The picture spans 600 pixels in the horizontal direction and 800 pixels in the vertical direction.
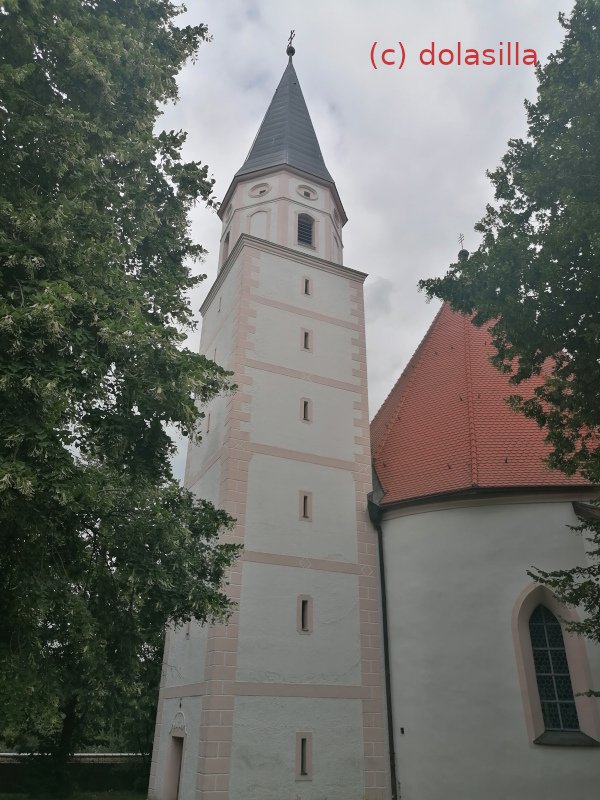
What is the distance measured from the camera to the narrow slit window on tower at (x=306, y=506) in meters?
13.6

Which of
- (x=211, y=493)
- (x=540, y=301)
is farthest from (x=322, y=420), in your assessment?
(x=540, y=301)

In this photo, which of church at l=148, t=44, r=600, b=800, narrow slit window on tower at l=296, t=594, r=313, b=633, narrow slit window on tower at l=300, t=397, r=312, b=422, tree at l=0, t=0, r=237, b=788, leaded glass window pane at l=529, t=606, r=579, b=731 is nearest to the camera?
tree at l=0, t=0, r=237, b=788

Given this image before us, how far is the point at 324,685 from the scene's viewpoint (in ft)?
39.8

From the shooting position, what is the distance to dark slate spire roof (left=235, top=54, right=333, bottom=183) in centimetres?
Result: 1959

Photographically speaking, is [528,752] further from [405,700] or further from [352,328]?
[352,328]

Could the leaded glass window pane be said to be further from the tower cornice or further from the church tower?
the tower cornice

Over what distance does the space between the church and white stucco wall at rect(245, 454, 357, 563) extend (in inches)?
1.5

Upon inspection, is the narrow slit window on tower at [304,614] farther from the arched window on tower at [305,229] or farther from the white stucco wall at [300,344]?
the arched window on tower at [305,229]

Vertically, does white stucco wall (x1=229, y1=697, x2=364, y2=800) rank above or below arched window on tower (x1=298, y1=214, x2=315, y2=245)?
below

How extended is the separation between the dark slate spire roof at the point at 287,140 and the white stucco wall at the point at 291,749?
14.8m

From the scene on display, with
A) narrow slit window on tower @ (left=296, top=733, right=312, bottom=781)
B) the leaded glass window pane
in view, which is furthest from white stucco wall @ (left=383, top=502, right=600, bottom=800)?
narrow slit window on tower @ (left=296, top=733, right=312, bottom=781)

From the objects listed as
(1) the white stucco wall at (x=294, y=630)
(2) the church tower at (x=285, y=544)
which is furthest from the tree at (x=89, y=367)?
(2) the church tower at (x=285, y=544)

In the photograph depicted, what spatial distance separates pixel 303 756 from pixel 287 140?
695 inches

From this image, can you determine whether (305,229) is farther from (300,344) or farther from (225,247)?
(300,344)
